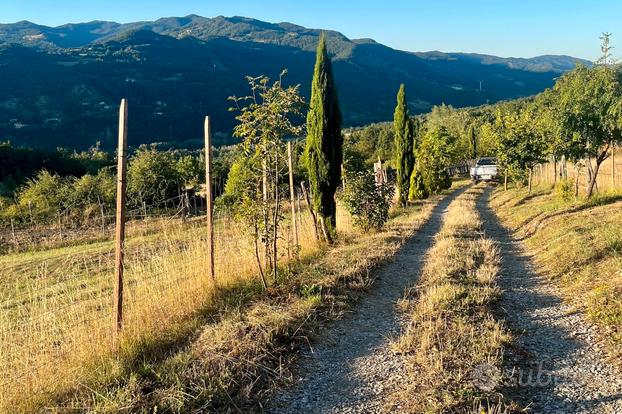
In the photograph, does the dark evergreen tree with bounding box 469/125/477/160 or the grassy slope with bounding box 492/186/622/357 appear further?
the dark evergreen tree with bounding box 469/125/477/160

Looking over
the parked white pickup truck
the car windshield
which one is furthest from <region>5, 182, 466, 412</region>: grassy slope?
the car windshield

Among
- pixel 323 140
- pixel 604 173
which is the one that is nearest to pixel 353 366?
pixel 323 140

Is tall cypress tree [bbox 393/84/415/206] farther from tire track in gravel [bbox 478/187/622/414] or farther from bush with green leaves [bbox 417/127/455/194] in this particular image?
tire track in gravel [bbox 478/187/622/414]

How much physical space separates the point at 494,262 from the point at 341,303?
3900mm

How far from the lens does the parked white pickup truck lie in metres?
33.8

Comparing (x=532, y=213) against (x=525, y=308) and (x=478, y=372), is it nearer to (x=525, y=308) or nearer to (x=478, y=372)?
(x=525, y=308)

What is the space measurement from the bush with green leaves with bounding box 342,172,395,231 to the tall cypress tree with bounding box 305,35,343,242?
35.7 inches

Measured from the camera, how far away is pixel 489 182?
34.7 m

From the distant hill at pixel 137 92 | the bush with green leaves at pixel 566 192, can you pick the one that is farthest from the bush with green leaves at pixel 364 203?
the distant hill at pixel 137 92

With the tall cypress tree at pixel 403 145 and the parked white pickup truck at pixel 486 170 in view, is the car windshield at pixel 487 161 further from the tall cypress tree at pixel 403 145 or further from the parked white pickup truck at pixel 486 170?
the tall cypress tree at pixel 403 145

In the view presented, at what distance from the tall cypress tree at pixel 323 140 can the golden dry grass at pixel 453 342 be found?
3955 millimetres

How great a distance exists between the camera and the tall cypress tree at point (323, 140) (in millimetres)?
11180

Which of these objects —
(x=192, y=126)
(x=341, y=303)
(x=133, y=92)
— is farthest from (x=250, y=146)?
(x=133, y=92)

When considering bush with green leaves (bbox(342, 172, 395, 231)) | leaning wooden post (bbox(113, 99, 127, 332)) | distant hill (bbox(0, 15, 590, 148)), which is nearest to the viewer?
leaning wooden post (bbox(113, 99, 127, 332))
